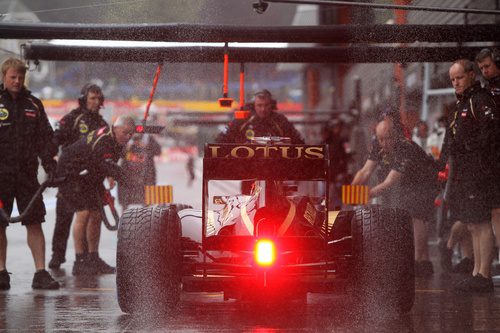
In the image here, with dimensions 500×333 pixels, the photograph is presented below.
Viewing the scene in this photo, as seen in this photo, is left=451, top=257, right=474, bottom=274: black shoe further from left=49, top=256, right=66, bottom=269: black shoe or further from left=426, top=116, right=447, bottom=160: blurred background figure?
left=49, top=256, right=66, bottom=269: black shoe

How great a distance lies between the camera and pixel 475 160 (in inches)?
392

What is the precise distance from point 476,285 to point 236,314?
2.60m

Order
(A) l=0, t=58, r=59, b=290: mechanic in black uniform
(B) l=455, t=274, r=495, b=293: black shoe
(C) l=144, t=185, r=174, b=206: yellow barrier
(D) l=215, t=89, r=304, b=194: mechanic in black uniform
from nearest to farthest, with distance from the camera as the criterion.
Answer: (C) l=144, t=185, r=174, b=206: yellow barrier, (B) l=455, t=274, r=495, b=293: black shoe, (A) l=0, t=58, r=59, b=290: mechanic in black uniform, (D) l=215, t=89, r=304, b=194: mechanic in black uniform

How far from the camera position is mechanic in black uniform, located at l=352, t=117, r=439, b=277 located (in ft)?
36.8

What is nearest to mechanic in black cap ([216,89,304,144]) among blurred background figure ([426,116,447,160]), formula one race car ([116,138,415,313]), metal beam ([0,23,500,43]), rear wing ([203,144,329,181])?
metal beam ([0,23,500,43])

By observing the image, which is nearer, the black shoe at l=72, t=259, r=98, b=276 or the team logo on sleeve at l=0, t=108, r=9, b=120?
the team logo on sleeve at l=0, t=108, r=9, b=120

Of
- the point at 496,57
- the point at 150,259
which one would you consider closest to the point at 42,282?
the point at 150,259

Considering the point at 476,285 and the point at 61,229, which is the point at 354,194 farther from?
the point at 61,229

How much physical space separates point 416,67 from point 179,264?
11.7 m

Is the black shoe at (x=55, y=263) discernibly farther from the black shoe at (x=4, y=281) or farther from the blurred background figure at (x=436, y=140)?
the blurred background figure at (x=436, y=140)

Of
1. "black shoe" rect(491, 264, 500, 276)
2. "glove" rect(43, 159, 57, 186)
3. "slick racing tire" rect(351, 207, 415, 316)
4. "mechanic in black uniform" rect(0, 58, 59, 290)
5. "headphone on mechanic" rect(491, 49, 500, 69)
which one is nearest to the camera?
"slick racing tire" rect(351, 207, 415, 316)

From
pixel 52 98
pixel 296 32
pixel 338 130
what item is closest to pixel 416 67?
pixel 338 130

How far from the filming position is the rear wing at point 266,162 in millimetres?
7305

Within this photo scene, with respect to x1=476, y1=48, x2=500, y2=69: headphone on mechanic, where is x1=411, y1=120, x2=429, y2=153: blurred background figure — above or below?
below
